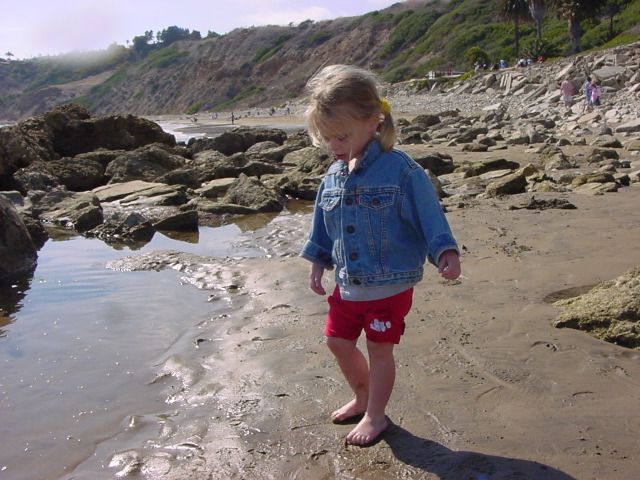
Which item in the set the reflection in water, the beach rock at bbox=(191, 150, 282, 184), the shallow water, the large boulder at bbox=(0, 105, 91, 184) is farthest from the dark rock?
the reflection in water

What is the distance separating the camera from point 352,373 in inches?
104

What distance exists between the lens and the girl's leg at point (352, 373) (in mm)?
2570

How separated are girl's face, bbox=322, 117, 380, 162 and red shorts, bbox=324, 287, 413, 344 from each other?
60cm

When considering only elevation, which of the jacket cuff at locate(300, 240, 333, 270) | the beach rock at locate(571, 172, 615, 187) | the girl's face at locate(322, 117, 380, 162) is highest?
the girl's face at locate(322, 117, 380, 162)

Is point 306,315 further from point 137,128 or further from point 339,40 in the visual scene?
point 339,40

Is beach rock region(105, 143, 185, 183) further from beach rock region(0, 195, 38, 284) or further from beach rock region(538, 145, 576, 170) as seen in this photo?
beach rock region(538, 145, 576, 170)

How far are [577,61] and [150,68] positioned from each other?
94.4 m

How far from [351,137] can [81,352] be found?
2.26m

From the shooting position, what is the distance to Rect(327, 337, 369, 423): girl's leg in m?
2.57

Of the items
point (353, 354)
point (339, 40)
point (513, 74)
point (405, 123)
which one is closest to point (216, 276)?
point (353, 354)

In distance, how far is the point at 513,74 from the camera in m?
31.1

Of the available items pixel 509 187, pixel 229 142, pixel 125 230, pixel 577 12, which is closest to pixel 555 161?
pixel 509 187

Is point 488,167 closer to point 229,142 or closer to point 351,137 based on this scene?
point 351,137

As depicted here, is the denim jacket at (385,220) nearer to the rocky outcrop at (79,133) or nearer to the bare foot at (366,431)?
the bare foot at (366,431)
